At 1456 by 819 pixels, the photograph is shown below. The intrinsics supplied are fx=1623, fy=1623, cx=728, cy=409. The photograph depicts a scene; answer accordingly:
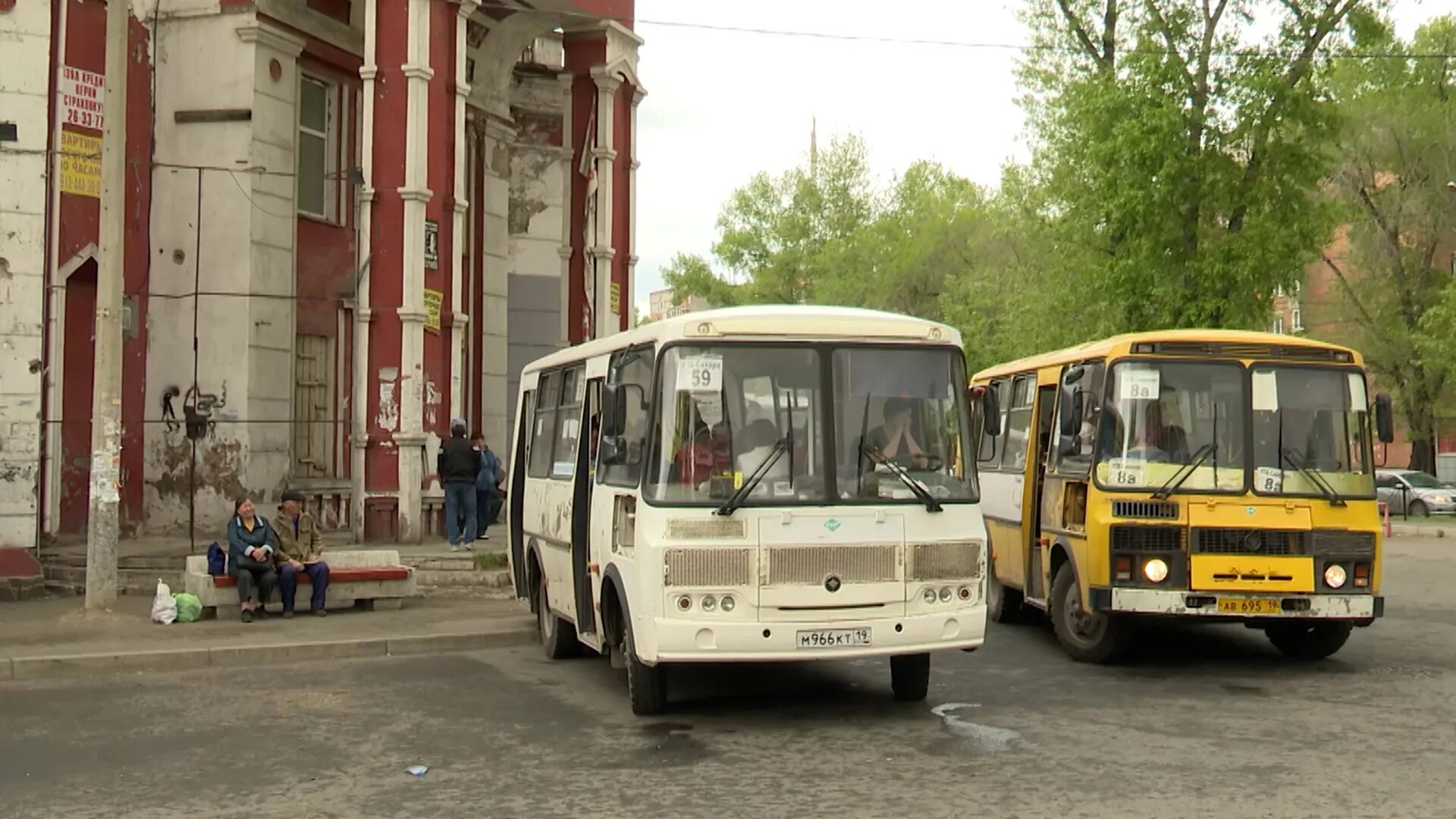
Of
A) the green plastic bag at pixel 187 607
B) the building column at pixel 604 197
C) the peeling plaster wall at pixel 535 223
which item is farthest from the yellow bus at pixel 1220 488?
the peeling plaster wall at pixel 535 223

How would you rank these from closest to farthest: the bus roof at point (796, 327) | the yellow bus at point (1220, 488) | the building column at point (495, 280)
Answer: the bus roof at point (796, 327) → the yellow bus at point (1220, 488) → the building column at point (495, 280)

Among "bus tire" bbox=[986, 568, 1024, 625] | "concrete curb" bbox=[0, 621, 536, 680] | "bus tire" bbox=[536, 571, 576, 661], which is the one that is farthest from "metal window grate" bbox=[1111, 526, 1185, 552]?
"concrete curb" bbox=[0, 621, 536, 680]

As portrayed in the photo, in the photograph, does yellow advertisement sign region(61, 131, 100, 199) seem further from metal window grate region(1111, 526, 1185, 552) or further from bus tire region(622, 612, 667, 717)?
metal window grate region(1111, 526, 1185, 552)

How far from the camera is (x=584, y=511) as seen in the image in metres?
11.7

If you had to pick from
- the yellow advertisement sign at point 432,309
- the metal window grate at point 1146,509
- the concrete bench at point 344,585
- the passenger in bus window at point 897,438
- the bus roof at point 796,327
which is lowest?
the concrete bench at point 344,585

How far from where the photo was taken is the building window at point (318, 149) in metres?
21.4

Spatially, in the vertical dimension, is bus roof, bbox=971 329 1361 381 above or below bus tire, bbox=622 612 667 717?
above

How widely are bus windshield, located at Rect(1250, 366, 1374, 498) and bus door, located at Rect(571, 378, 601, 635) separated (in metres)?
4.86

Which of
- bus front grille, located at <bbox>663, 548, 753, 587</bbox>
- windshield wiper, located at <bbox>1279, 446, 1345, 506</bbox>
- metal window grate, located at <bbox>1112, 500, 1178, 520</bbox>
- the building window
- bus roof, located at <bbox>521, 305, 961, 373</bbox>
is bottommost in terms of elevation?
bus front grille, located at <bbox>663, 548, 753, 587</bbox>

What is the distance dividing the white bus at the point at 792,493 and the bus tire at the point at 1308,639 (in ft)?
12.9

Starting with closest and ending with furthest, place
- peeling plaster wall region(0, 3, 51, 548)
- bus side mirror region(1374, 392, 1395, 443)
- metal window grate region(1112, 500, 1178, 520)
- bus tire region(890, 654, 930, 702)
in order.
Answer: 1. bus tire region(890, 654, 930, 702)
2. bus side mirror region(1374, 392, 1395, 443)
3. metal window grate region(1112, 500, 1178, 520)
4. peeling plaster wall region(0, 3, 51, 548)

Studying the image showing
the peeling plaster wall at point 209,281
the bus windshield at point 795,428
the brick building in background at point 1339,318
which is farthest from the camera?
the brick building in background at point 1339,318

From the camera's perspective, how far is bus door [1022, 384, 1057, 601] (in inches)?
550

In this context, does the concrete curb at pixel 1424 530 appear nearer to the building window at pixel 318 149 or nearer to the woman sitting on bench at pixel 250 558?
the building window at pixel 318 149
